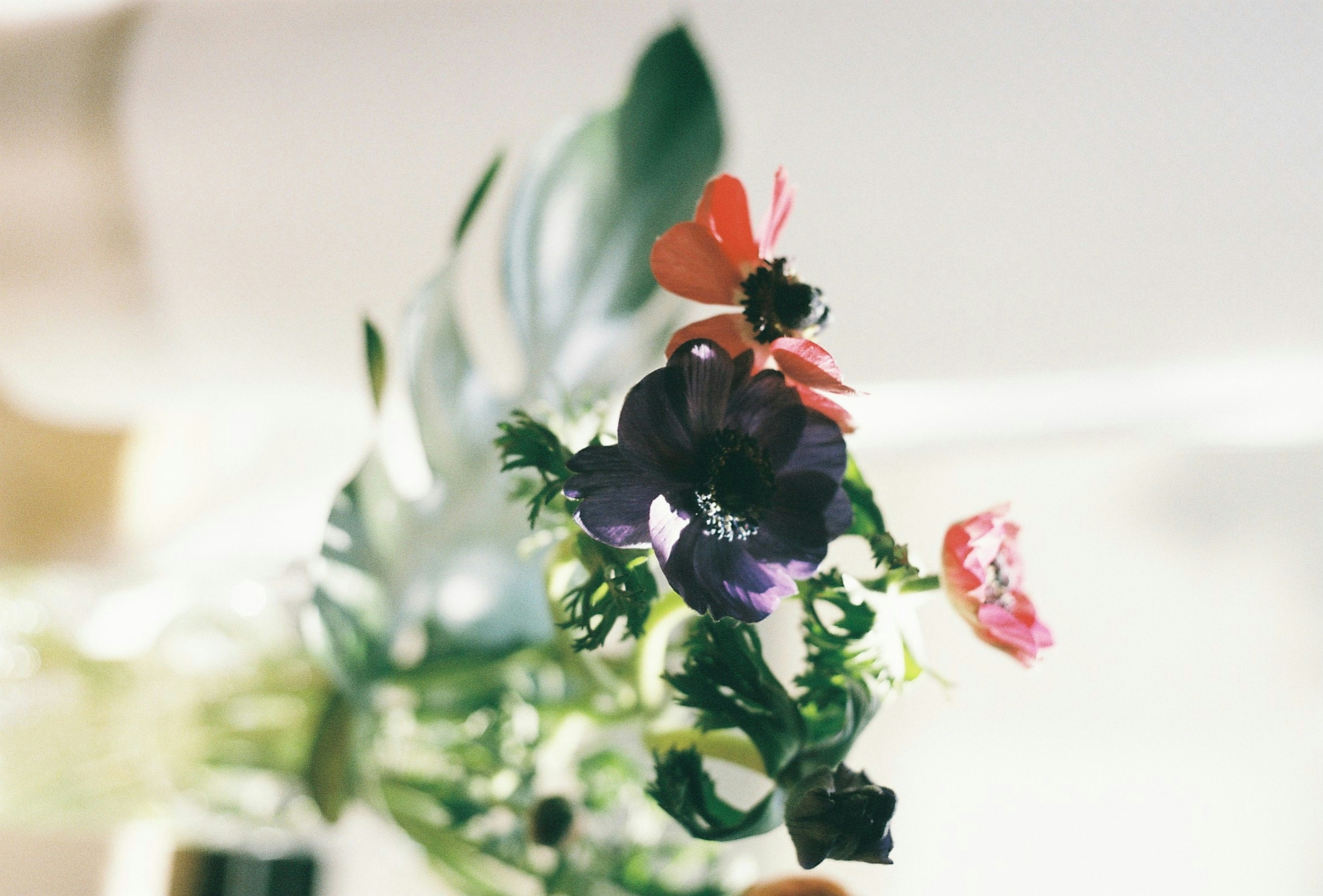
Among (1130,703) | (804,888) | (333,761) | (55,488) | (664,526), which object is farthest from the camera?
(55,488)

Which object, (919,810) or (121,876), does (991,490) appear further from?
(121,876)

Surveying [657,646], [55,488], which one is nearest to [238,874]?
[55,488]

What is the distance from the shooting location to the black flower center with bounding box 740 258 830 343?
27cm

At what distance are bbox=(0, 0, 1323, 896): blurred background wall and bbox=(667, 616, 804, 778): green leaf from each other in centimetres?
35

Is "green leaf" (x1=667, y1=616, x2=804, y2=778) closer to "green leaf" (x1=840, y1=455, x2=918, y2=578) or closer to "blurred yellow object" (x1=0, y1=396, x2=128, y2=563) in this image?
"green leaf" (x1=840, y1=455, x2=918, y2=578)

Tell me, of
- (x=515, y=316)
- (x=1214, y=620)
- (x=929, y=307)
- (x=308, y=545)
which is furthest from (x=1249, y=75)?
(x=308, y=545)

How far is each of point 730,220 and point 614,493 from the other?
9 centimetres

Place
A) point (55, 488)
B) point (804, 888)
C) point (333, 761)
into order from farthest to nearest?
point (55, 488) < point (333, 761) < point (804, 888)

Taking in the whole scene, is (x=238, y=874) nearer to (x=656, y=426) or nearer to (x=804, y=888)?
(x=804, y=888)

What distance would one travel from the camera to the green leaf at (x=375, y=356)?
0.36 metres

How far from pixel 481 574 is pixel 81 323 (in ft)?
1.90

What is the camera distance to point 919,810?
0.61 meters

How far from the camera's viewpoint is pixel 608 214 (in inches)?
20.8

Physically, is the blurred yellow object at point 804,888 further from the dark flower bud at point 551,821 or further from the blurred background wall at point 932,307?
the blurred background wall at point 932,307
